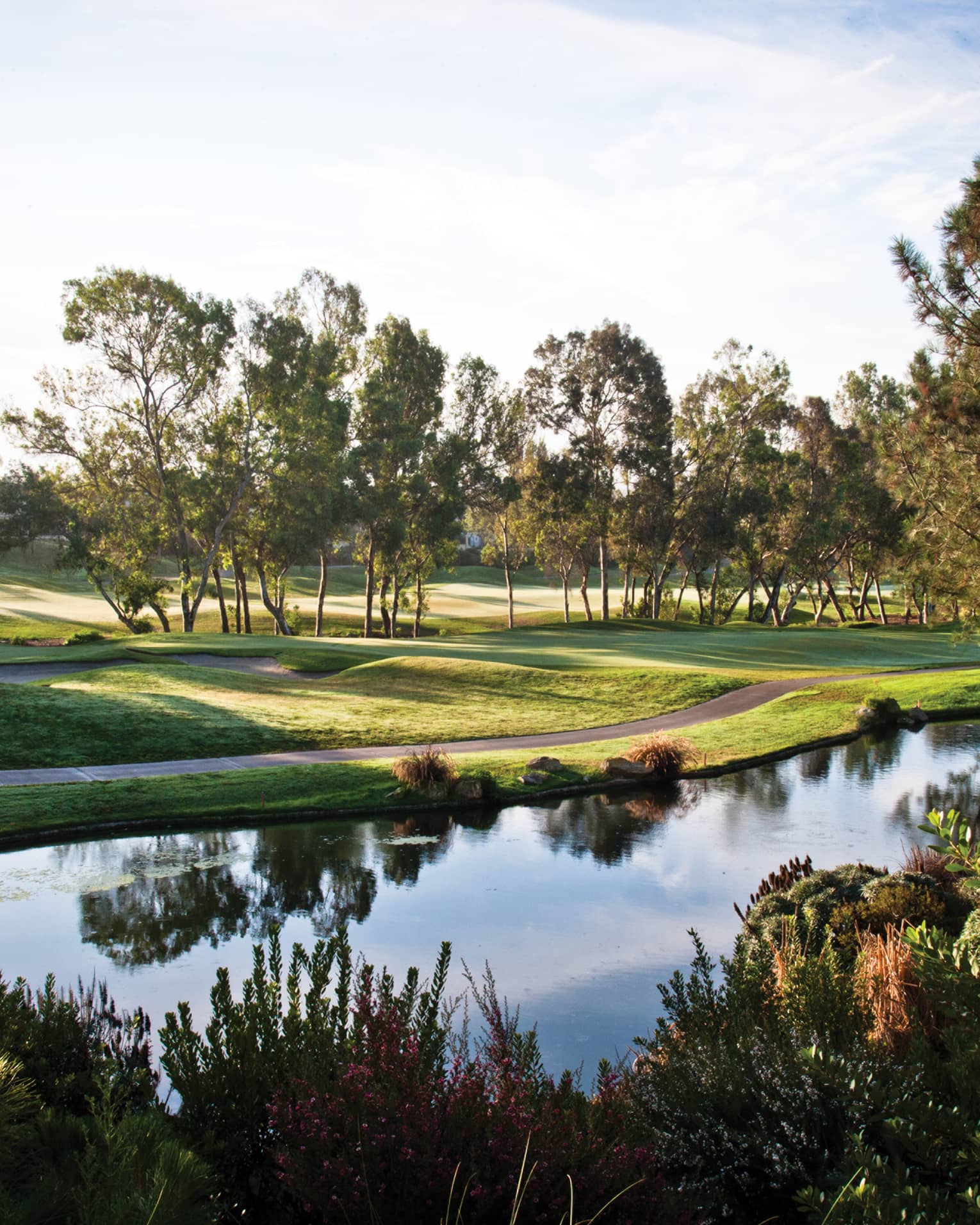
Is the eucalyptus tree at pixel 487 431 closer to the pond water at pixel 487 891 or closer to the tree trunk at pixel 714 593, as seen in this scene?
the tree trunk at pixel 714 593

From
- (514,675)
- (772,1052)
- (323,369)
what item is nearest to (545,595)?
(323,369)

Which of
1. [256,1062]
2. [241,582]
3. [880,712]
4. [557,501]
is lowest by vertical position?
[880,712]

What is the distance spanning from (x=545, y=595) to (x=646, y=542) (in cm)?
2407

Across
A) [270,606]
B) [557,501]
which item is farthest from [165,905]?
[557,501]

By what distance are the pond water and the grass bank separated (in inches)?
21.1

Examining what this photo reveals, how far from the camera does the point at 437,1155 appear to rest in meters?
4.17

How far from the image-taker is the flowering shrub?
4.03 metres

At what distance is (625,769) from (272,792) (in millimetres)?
6369

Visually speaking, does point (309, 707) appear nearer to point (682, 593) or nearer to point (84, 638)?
point (84, 638)

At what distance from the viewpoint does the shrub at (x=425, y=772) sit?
1700cm

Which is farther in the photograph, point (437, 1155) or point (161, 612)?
point (161, 612)

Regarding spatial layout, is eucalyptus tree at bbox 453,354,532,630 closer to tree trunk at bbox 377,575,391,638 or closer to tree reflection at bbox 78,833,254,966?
tree trunk at bbox 377,575,391,638

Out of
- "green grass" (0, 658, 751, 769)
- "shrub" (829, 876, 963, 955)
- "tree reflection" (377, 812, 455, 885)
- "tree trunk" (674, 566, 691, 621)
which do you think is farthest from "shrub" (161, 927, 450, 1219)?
"tree trunk" (674, 566, 691, 621)

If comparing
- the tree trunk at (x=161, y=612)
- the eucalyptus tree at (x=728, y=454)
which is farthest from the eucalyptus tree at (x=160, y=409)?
the eucalyptus tree at (x=728, y=454)
